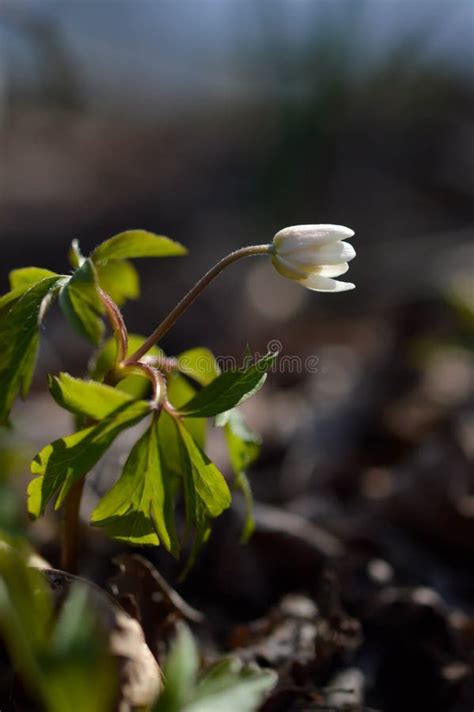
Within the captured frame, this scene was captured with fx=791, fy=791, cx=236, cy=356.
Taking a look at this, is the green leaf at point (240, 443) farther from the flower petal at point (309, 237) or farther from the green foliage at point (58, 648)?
the green foliage at point (58, 648)

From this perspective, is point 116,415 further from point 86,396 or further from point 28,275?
point 28,275

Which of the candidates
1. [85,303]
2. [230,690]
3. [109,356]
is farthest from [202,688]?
[109,356]

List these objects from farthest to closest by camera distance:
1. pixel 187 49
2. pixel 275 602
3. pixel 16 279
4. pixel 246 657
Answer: pixel 187 49, pixel 275 602, pixel 246 657, pixel 16 279

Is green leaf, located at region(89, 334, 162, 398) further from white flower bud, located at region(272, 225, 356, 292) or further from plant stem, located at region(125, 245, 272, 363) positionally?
white flower bud, located at region(272, 225, 356, 292)

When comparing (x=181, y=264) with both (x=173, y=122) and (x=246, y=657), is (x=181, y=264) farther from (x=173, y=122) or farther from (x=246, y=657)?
(x=173, y=122)

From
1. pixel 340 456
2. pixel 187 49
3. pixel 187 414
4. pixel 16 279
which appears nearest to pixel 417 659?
pixel 187 414

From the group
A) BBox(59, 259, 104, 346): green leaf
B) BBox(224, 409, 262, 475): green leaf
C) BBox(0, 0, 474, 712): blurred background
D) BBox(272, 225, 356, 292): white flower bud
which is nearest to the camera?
BBox(59, 259, 104, 346): green leaf

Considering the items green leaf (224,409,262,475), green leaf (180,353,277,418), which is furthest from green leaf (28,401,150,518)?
green leaf (224,409,262,475)
